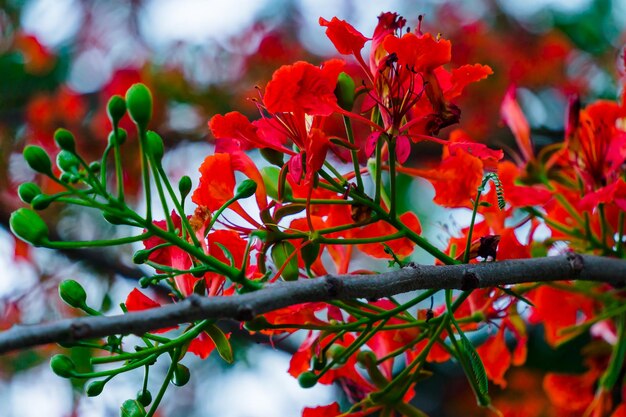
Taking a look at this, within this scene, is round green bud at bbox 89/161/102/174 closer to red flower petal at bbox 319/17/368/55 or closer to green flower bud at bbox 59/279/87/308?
green flower bud at bbox 59/279/87/308

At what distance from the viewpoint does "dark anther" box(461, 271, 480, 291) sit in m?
0.91

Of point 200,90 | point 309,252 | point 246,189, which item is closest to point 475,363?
point 309,252

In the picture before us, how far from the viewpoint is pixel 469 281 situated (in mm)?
916

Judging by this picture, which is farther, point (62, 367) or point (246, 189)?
point (246, 189)

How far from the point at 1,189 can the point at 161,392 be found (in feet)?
6.59

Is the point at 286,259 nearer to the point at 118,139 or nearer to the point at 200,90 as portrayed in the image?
the point at 118,139

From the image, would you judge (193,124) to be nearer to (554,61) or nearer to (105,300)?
(554,61)

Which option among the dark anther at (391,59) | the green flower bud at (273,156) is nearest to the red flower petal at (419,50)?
the dark anther at (391,59)

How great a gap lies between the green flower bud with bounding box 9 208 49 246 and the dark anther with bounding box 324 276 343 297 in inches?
11.0

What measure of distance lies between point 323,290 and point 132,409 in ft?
0.90

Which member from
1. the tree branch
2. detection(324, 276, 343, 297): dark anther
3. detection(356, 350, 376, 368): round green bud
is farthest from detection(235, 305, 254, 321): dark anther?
detection(356, 350, 376, 368): round green bud

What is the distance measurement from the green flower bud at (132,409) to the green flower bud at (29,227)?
21 centimetres

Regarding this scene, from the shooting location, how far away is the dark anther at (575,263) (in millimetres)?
1040

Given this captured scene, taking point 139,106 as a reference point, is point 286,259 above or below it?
below
